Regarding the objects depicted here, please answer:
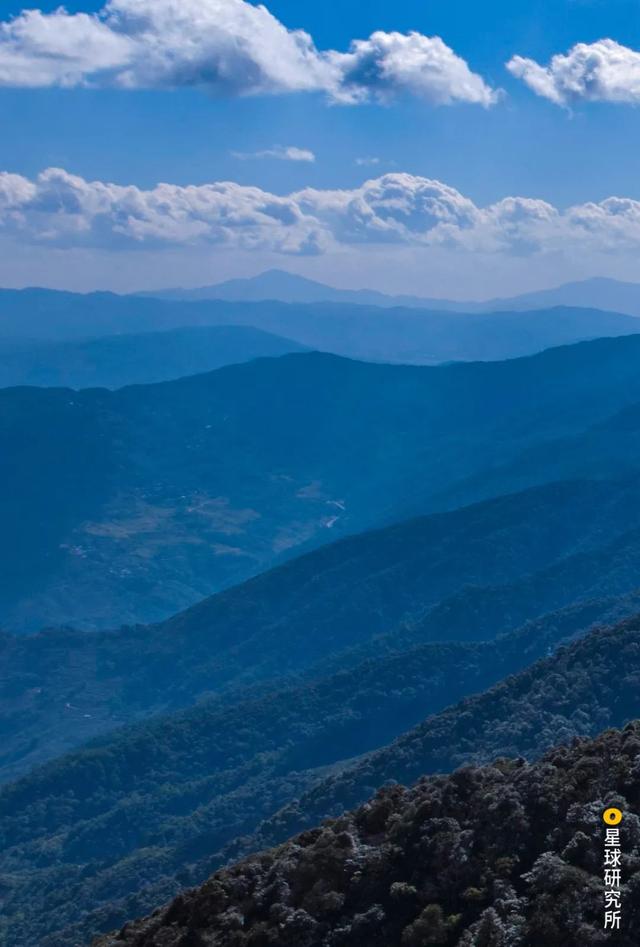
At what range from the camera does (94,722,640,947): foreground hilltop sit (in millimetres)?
28078

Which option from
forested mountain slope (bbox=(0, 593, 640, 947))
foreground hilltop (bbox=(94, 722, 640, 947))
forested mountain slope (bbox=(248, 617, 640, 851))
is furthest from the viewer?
forested mountain slope (bbox=(0, 593, 640, 947))

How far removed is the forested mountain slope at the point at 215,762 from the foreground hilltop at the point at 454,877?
249 ft

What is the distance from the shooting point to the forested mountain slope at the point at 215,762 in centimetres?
11731

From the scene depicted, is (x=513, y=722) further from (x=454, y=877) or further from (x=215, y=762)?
(x=454, y=877)

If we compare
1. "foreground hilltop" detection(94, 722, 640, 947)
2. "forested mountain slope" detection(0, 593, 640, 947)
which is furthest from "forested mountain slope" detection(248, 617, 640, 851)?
"foreground hilltop" detection(94, 722, 640, 947)

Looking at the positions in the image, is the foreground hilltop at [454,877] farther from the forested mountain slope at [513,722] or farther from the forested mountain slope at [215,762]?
the forested mountain slope at [215,762]

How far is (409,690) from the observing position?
461 feet

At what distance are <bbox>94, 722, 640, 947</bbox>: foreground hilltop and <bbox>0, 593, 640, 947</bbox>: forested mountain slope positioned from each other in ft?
249

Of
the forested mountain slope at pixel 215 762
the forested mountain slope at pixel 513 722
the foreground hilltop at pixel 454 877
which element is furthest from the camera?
the forested mountain slope at pixel 215 762

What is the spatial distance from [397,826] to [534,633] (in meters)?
117

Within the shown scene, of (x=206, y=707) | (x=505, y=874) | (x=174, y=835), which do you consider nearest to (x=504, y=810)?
(x=505, y=874)

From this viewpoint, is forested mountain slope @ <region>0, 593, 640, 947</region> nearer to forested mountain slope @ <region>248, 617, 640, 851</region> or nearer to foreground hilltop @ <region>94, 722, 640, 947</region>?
forested mountain slope @ <region>248, 617, 640, 851</region>

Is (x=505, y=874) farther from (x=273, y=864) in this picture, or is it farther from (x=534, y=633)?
(x=534, y=633)

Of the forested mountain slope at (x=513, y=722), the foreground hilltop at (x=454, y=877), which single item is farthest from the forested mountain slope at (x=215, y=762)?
the foreground hilltop at (x=454, y=877)
